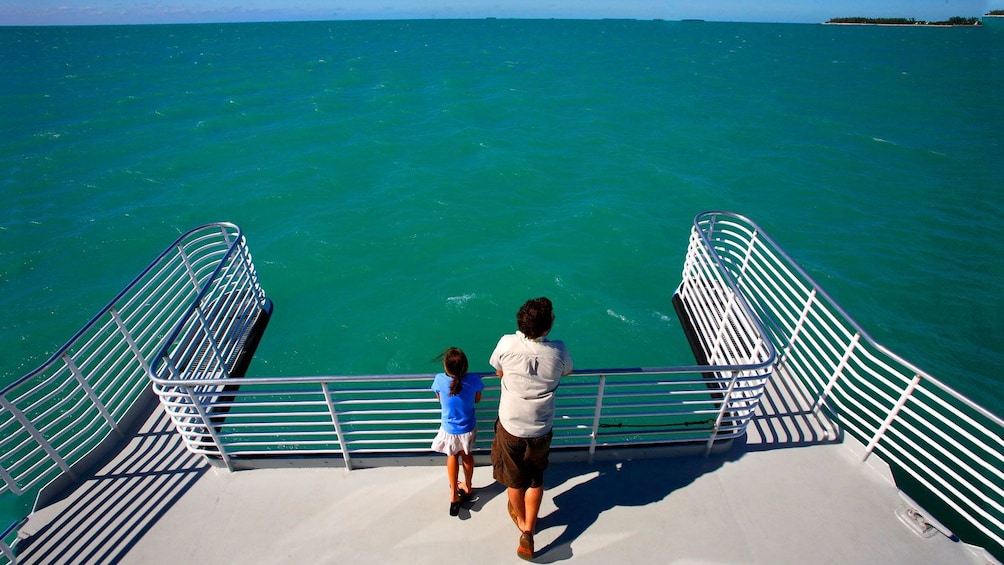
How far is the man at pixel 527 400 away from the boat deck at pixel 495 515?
76 cm

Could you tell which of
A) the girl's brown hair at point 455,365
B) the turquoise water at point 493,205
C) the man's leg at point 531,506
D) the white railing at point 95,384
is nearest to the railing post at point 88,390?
the white railing at point 95,384

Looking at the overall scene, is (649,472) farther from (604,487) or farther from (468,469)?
(468,469)

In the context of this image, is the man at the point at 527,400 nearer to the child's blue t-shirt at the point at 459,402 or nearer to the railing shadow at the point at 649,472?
the child's blue t-shirt at the point at 459,402

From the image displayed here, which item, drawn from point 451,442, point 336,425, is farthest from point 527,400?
point 336,425

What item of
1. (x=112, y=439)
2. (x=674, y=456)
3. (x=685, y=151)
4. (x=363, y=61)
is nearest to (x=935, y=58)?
(x=685, y=151)

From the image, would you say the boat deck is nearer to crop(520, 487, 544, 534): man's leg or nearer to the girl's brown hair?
crop(520, 487, 544, 534): man's leg

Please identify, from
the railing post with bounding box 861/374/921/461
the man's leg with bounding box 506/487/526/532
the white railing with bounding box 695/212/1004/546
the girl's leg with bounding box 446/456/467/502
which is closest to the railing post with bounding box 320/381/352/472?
the girl's leg with bounding box 446/456/467/502

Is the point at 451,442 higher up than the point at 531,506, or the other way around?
the point at 451,442

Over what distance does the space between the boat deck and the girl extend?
517 millimetres

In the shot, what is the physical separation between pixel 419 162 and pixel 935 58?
3200 inches

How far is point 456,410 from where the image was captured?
4.13 meters

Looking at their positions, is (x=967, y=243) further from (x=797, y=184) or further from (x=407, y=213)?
(x=407, y=213)

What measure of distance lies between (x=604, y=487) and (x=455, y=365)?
2320mm

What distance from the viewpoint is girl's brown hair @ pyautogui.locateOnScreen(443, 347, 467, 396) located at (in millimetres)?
3805
